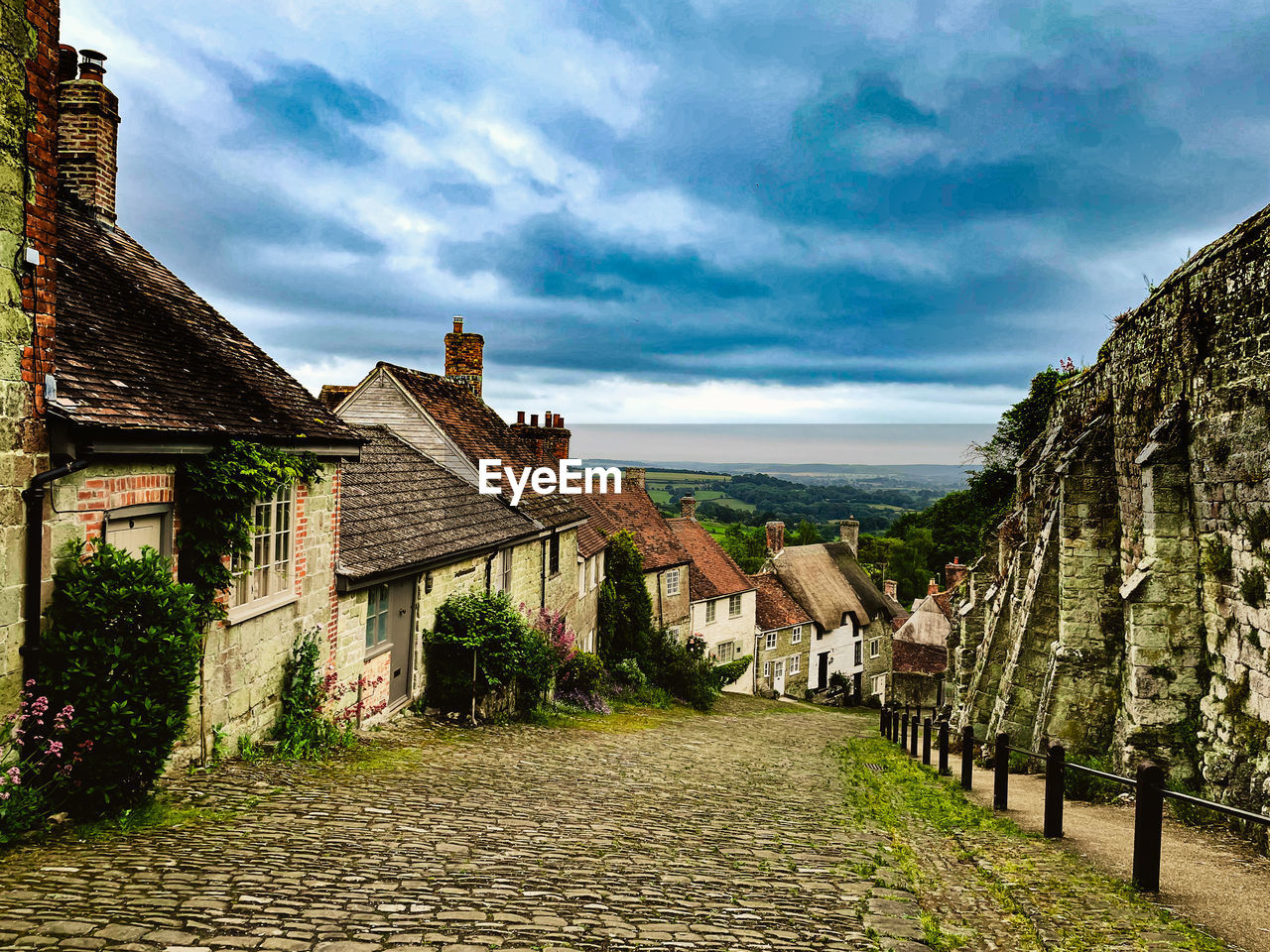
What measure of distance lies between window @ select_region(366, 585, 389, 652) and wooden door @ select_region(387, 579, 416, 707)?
149 millimetres

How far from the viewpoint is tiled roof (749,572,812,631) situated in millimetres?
39375

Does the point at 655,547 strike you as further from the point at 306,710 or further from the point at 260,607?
the point at 260,607

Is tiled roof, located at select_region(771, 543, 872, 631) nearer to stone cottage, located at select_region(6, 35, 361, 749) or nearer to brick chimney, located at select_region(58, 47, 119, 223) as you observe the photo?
stone cottage, located at select_region(6, 35, 361, 749)

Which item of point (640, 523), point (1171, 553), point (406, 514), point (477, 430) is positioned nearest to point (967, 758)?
point (1171, 553)

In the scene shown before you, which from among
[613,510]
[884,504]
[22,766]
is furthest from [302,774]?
[884,504]

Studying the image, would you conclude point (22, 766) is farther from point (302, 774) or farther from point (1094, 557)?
point (1094, 557)

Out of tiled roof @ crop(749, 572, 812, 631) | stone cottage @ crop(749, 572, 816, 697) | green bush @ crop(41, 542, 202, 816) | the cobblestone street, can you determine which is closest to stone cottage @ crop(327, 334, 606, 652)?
the cobblestone street

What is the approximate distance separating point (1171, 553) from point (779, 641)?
3119 centimetres

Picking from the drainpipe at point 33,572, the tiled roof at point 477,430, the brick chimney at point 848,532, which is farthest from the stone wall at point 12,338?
the brick chimney at point 848,532

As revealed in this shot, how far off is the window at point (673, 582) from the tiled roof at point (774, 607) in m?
6.93

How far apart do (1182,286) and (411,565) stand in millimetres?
11942

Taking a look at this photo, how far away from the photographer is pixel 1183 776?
902cm

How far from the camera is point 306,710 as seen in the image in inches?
393

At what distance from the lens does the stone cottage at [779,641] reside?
38.9m
